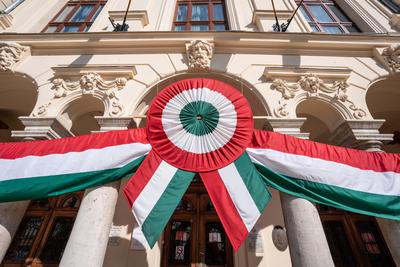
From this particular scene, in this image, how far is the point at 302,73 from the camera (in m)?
6.12

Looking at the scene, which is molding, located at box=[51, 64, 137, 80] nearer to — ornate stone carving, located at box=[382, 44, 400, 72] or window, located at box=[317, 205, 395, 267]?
window, located at box=[317, 205, 395, 267]

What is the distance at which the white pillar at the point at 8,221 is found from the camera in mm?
4219

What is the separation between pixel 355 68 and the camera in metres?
6.43

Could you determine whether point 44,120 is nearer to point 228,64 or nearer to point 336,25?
point 228,64

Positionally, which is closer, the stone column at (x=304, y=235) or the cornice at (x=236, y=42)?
the stone column at (x=304, y=235)

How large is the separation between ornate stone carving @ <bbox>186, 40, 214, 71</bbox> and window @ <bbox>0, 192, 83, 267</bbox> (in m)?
5.45

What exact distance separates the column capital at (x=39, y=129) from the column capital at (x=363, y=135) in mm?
7159

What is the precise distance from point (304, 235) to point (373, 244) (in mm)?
3920

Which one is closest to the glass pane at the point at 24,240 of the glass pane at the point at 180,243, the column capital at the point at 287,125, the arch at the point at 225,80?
the glass pane at the point at 180,243

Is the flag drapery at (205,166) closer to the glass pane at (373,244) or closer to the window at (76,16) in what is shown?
the glass pane at (373,244)

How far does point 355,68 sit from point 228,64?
378cm

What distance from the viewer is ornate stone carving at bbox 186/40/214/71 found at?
6.25 meters

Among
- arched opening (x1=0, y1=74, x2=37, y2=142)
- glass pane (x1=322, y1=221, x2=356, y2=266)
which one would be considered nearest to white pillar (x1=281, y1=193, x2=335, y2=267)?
glass pane (x1=322, y1=221, x2=356, y2=266)

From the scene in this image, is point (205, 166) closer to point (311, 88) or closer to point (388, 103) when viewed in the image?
point (311, 88)
